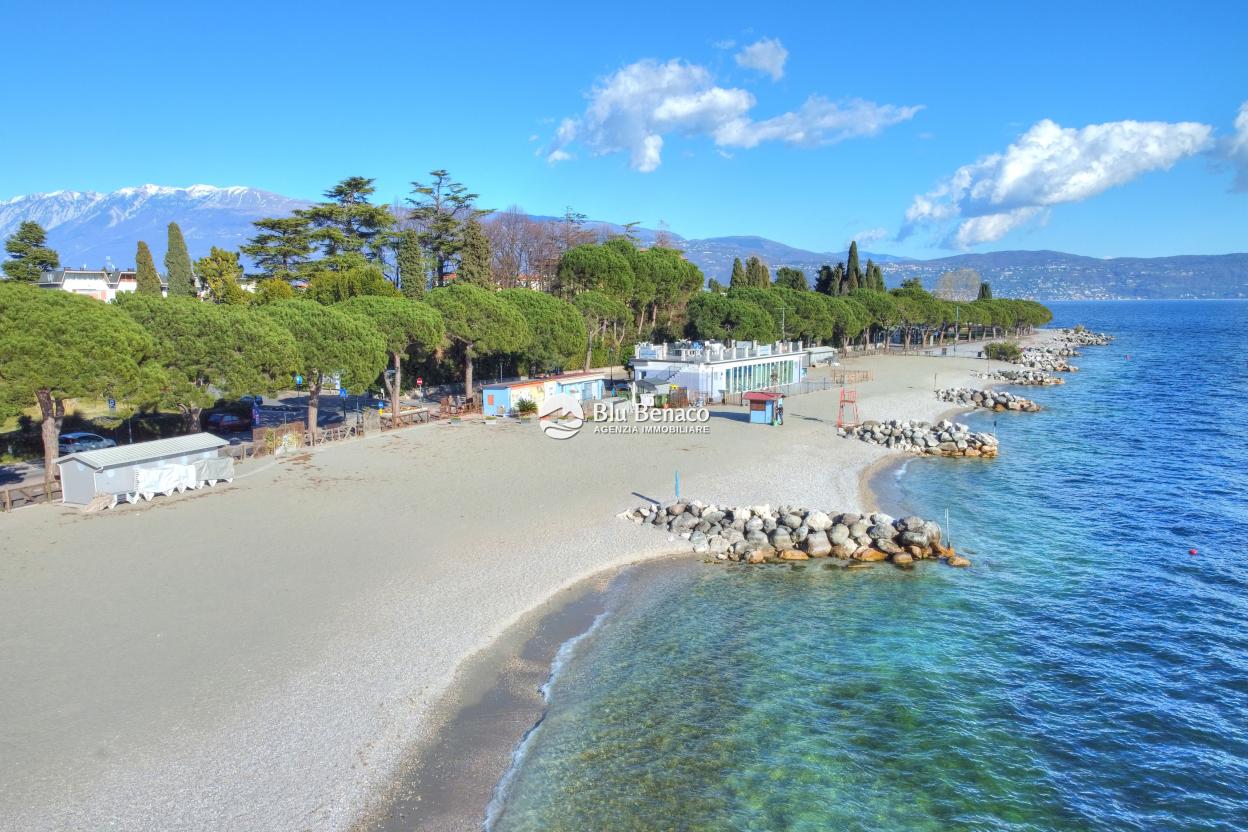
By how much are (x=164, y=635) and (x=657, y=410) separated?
2961 centimetres

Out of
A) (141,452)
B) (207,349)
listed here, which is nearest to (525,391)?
(207,349)

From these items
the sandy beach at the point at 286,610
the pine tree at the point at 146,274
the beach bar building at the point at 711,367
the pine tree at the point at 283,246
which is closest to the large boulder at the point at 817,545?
the sandy beach at the point at 286,610

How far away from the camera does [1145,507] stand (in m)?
27.0

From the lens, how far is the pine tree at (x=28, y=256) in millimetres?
55469

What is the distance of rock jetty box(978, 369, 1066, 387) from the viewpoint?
65.8 m

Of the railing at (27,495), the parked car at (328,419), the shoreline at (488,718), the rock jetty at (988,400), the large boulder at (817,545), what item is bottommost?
the shoreline at (488,718)

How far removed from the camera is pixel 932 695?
559 inches

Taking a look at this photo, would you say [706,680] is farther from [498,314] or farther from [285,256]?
[285,256]

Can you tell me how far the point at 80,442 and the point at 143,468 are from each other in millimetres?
9398

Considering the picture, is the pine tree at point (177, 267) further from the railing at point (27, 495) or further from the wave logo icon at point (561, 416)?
the railing at point (27, 495)

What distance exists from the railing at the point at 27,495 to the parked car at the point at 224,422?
1221cm

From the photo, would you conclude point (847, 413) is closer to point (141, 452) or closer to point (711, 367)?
point (711, 367)

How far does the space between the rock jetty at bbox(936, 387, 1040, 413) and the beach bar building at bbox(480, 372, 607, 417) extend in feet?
92.5

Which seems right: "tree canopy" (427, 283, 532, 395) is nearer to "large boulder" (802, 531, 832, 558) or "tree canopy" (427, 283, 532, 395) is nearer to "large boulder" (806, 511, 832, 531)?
"large boulder" (806, 511, 832, 531)
